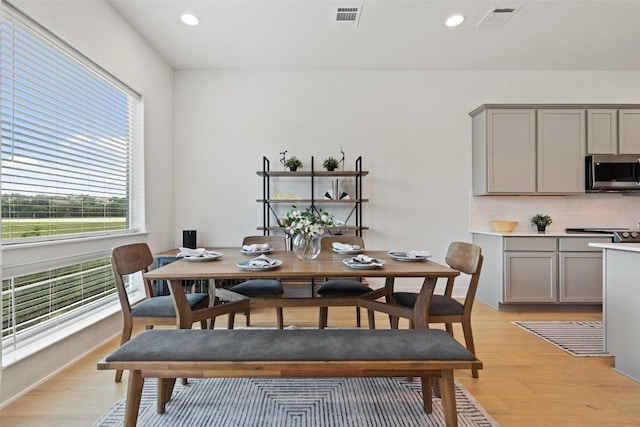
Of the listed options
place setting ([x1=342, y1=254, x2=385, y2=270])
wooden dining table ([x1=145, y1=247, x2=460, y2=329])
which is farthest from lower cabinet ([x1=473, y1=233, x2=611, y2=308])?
place setting ([x1=342, y1=254, x2=385, y2=270])

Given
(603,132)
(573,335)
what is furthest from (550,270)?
(603,132)

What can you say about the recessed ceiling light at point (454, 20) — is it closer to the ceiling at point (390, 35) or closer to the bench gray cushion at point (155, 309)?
the ceiling at point (390, 35)

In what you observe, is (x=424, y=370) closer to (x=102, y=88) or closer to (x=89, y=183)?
(x=89, y=183)

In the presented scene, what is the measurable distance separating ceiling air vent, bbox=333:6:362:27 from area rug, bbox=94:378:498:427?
3023 millimetres

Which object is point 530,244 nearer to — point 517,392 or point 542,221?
point 542,221

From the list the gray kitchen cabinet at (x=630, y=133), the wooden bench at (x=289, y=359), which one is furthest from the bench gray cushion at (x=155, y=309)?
the gray kitchen cabinet at (x=630, y=133)

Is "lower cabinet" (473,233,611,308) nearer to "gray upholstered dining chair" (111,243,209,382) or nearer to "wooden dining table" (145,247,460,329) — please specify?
"wooden dining table" (145,247,460,329)

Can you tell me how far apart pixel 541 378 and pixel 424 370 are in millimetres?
1316

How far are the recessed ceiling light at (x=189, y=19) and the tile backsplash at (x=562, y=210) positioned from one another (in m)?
3.72

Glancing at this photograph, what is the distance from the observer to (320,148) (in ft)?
13.5

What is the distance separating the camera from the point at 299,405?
1.81m

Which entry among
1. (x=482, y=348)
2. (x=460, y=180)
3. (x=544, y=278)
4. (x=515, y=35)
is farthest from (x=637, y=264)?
(x=515, y=35)

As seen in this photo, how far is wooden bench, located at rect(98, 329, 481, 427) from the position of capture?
1341mm

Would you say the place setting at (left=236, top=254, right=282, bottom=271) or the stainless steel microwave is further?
the stainless steel microwave
